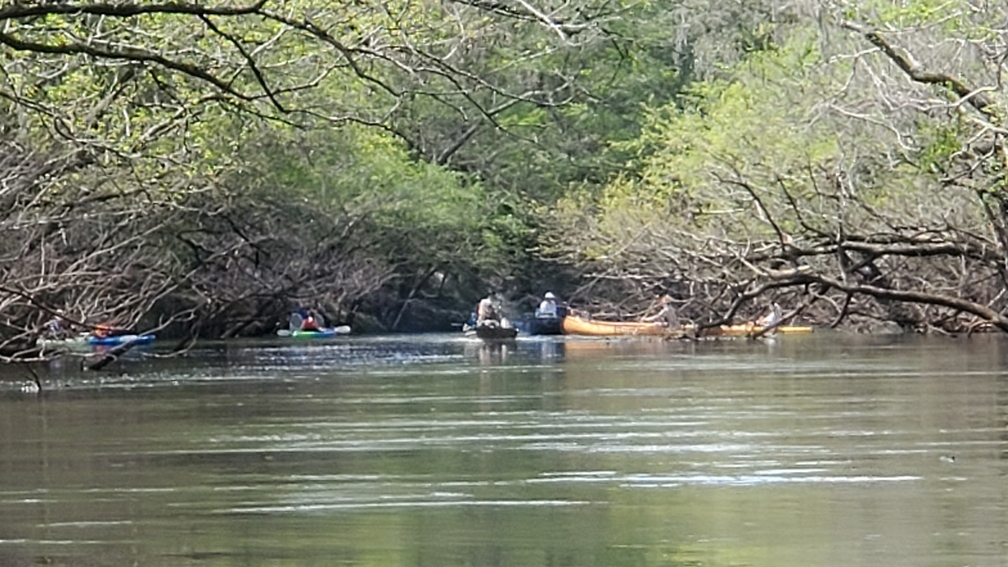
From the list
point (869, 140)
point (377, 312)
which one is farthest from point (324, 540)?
point (377, 312)

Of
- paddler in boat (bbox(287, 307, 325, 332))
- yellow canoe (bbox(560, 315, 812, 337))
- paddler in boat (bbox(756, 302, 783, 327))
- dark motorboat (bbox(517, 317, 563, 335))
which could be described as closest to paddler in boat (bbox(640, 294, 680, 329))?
yellow canoe (bbox(560, 315, 812, 337))

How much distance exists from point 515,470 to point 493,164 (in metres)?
51.0

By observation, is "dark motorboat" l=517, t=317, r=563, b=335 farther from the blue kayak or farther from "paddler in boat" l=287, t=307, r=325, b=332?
the blue kayak

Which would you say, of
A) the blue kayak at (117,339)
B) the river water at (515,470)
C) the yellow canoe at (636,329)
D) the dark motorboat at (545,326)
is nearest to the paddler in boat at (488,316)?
the yellow canoe at (636,329)

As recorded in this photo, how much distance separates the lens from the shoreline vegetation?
15602 mm

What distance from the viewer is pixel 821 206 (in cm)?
3678

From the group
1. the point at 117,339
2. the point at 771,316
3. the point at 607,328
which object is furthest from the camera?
the point at 607,328

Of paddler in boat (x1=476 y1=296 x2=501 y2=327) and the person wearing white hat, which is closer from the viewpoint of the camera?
paddler in boat (x1=476 y1=296 x2=501 y2=327)

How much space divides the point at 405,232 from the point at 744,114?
45.3 ft

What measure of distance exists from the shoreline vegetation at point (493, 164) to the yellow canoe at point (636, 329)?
0.76m

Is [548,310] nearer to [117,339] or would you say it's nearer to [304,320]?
[304,320]

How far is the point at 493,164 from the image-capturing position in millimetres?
66062

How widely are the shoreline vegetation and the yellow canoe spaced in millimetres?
763

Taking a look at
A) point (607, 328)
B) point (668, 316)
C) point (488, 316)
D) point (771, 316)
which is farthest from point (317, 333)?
point (771, 316)
